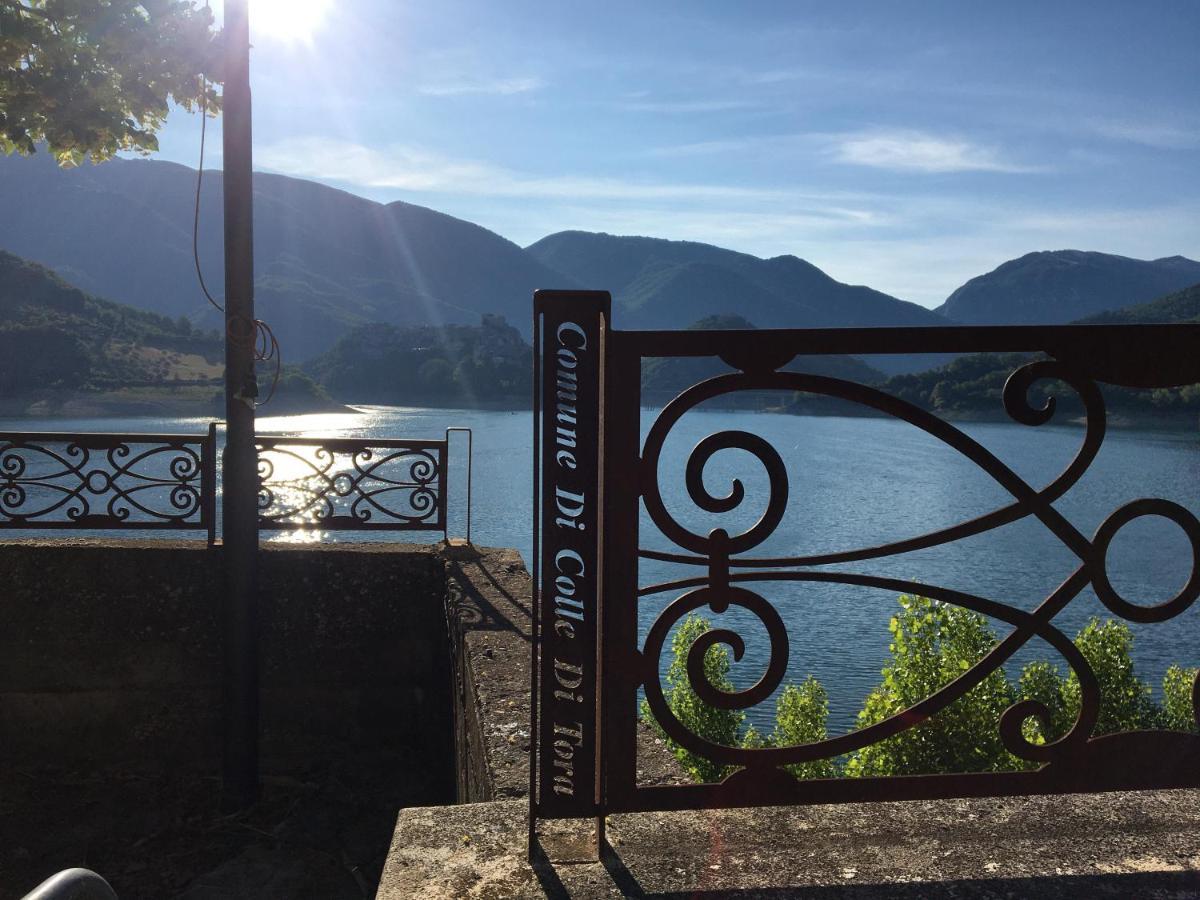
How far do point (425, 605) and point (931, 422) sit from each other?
3.84m

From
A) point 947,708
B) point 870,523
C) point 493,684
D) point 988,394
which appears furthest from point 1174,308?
point 493,684

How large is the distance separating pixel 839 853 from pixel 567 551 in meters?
0.74

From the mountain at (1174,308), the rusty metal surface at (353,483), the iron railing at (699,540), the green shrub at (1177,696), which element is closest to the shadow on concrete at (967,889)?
the iron railing at (699,540)

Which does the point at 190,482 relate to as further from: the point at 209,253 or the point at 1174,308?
the point at 209,253

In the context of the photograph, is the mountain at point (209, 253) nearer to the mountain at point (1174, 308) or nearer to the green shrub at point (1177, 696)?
the mountain at point (1174, 308)

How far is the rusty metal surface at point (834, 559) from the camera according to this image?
1664 millimetres

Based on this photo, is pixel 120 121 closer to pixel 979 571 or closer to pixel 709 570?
pixel 709 570

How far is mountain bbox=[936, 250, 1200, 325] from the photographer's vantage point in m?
175

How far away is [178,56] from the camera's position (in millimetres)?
5301

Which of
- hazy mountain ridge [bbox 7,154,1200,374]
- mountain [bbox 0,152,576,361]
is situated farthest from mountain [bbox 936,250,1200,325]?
mountain [bbox 0,152,576,361]

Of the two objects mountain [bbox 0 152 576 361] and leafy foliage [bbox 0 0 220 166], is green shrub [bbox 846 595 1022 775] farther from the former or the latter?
mountain [bbox 0 152 576 361]

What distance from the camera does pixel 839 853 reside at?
169 centimetres

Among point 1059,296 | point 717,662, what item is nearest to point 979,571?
point 717,662

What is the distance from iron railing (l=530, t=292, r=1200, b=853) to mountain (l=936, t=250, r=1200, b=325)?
183 metres
